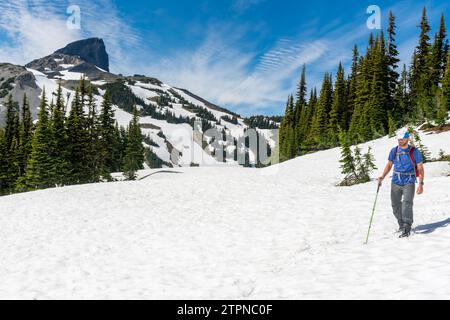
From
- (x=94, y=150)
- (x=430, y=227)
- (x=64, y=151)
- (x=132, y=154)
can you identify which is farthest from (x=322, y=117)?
(x=430, y=227)

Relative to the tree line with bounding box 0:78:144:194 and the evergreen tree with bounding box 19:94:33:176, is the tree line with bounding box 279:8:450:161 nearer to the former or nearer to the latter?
the tree line with bounding box 0:78:144:194

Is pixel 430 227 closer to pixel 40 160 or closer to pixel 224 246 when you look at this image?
pixel 224 246

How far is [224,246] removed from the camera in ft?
38.2

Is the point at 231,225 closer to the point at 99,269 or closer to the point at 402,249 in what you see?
the point at 99,269

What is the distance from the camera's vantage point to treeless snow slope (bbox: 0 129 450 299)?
727 cm

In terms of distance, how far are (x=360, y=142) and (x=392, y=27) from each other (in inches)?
950

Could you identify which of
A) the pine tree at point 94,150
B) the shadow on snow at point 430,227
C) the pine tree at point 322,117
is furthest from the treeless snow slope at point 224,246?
the pine tree at point 322,117

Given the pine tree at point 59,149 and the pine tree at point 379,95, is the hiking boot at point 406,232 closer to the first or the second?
the pine tree at point 59,149

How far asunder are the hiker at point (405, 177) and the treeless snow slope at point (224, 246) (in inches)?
25.3

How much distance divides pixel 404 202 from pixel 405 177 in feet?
2.23

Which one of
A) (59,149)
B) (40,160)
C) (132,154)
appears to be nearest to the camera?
(40,160)

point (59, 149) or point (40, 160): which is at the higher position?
point (59, 149)

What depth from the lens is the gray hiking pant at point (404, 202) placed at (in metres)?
9.28
